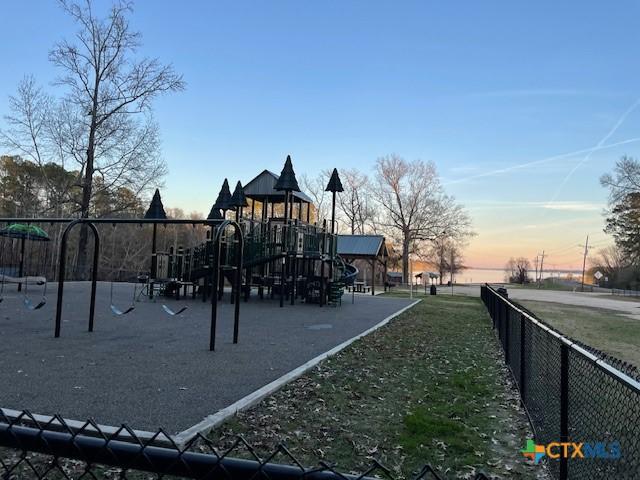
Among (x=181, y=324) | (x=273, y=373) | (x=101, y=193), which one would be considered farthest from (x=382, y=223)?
(x=273, y=373)

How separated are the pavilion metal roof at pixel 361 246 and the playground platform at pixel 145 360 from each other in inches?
709

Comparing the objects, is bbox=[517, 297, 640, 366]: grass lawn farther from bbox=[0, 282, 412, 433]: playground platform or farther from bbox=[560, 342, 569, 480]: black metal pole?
bbox=[560, 342, 569, 480]: black metal pole

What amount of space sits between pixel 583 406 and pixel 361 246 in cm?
2918

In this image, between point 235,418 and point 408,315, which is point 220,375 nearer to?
point 235,418

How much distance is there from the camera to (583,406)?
4000 millimetres

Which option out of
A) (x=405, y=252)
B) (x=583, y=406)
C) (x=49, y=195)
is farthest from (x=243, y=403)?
(x=405, y=252)

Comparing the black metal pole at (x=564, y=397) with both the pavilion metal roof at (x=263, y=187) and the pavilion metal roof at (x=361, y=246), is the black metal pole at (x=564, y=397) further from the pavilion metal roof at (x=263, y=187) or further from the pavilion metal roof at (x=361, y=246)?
the pavilion metal roof at (x=361, y=246)

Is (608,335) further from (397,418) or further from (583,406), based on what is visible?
(583,406)

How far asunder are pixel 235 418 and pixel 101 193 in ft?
109

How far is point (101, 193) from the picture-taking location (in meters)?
34.3

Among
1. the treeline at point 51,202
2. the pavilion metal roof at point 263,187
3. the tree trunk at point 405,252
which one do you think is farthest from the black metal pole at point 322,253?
the tree trunk at point 405,252

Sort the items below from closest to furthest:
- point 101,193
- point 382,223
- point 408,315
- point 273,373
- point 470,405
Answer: point 470,405
point 273,373
point 408,315
point 101,193
point 382,223

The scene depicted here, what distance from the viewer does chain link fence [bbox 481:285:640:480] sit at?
10.3ft

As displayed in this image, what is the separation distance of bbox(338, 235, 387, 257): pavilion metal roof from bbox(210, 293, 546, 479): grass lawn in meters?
23.6
